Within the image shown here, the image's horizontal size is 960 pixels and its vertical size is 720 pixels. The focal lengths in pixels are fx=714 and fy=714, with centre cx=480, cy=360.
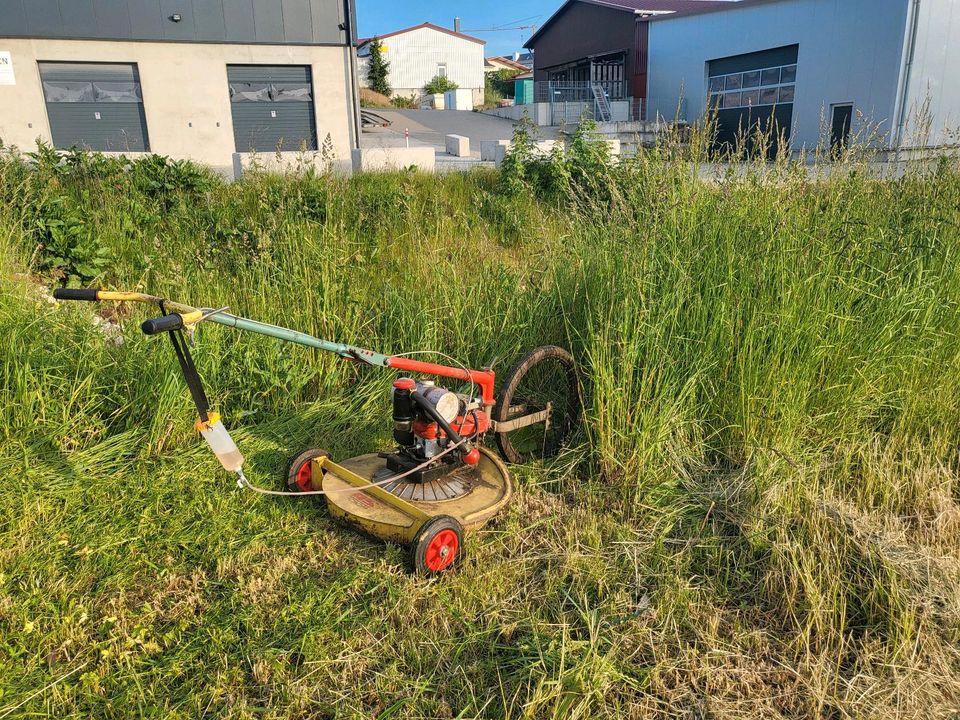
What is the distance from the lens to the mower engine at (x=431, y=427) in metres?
2.92

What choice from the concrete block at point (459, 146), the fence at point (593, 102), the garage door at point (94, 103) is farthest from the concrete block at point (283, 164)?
the fence at point (593, 102)

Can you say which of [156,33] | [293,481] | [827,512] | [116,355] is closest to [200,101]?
[156,33]

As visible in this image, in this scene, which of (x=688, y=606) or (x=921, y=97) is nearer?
(x=688, y=606)

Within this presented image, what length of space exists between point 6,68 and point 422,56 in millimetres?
41867

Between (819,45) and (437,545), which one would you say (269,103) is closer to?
(819,45)

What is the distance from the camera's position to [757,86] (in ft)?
74.7

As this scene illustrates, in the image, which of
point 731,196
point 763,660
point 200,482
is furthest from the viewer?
point 731,196

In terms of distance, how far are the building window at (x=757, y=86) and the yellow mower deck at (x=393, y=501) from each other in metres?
21.3

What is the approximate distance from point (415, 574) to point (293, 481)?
83 cm

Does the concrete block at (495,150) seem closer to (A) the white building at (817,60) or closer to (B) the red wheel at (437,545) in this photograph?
(A) the white building at (817,60)

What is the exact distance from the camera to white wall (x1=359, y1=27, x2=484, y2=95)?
5272cm

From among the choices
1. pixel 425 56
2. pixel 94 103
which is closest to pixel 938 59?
pixel 94 103

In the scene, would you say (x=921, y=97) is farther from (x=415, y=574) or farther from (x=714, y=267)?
(x=415, y=574)

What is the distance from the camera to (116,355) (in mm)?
3861
